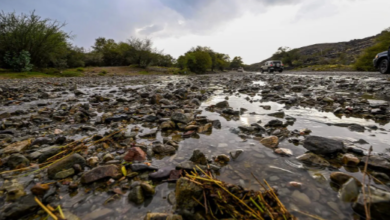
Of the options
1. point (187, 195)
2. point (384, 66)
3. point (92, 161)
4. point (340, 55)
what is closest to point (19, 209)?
point (92, 161)

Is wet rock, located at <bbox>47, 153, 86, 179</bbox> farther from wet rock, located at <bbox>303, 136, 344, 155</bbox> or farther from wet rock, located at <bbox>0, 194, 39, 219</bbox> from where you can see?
wet rock, located at <bbox>303, 136, 344, 155</bbox>

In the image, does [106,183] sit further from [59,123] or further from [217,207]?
[59,123]

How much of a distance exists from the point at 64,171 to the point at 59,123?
252 cm

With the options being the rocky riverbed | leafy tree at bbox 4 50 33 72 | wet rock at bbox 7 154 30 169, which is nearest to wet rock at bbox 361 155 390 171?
the rocky riverbed

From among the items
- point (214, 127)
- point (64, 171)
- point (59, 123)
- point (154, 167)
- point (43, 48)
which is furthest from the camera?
point (43, 48)

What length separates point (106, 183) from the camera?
5.61 feet

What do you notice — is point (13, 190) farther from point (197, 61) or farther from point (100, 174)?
point (197, 61)

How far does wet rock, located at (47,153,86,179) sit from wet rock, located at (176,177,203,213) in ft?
4.15

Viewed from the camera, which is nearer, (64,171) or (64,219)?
(64,219)

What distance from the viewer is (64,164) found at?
189 cm

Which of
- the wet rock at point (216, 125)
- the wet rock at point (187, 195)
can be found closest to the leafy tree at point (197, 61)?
the wet rock at point (216, 125)

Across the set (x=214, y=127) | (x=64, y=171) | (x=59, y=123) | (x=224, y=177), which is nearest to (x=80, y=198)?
(x=64, y=171)

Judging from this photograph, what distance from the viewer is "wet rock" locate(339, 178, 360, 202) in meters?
1.35

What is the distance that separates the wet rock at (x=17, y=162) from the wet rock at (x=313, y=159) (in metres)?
3.09
